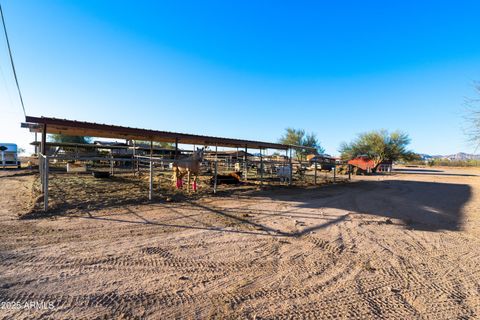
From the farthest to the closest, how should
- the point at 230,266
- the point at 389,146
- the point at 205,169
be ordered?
the point at 389,146 → the point at 205,169 → the point at 230,266

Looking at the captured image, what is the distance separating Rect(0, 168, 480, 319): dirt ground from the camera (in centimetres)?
230

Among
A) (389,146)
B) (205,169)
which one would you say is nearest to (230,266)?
(205,169)

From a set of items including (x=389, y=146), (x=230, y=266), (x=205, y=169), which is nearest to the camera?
(x=230, y=266)

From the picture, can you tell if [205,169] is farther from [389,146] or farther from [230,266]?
[389,146]

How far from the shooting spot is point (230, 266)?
3207mm

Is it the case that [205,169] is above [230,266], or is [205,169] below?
above

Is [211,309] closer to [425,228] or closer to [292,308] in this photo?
[292,308]

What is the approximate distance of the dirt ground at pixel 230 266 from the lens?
2305mm

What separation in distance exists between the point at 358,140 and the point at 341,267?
45564 mm

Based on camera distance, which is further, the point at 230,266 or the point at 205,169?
the point at 205,169

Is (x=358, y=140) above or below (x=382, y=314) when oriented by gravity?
above

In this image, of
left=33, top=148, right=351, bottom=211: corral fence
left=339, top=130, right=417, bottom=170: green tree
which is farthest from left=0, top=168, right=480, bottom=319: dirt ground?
left=339, top=130, right=417, bottom=170: green tree

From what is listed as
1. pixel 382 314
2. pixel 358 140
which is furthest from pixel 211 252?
pixel 358 140

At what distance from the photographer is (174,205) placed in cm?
693
